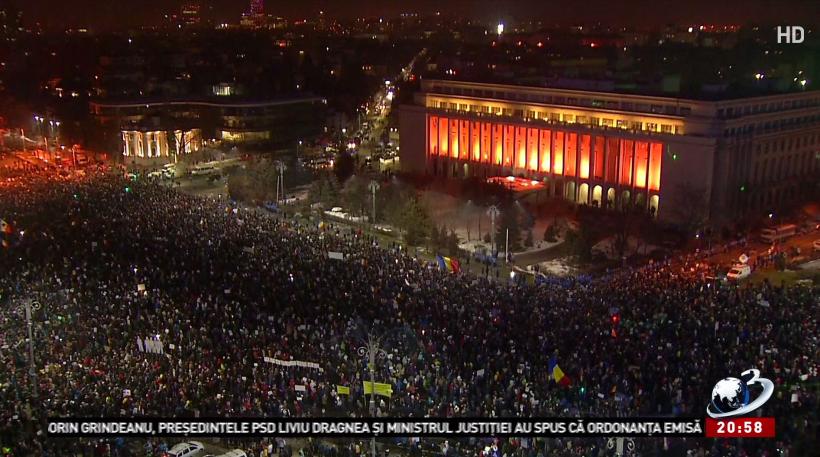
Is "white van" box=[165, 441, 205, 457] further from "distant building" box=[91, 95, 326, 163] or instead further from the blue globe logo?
"distant building" box=[91, 95, 326, 163]

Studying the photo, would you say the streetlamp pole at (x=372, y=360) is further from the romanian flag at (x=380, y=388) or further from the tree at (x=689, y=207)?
the tree at (x=689, y=207)

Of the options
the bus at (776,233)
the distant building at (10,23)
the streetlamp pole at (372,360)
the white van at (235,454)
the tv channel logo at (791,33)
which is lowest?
the bus at (776,233)

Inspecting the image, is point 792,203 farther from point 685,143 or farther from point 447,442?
point 447,442

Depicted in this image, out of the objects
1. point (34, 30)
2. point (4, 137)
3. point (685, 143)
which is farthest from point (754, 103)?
point (34, 30)

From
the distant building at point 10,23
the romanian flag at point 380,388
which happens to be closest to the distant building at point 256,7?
the distant building at point 10,23

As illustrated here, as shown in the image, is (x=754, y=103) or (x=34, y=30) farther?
(x=34, y=30)

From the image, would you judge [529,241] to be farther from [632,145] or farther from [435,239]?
[632,145]

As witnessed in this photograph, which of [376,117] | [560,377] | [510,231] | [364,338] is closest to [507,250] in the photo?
[510,231]
